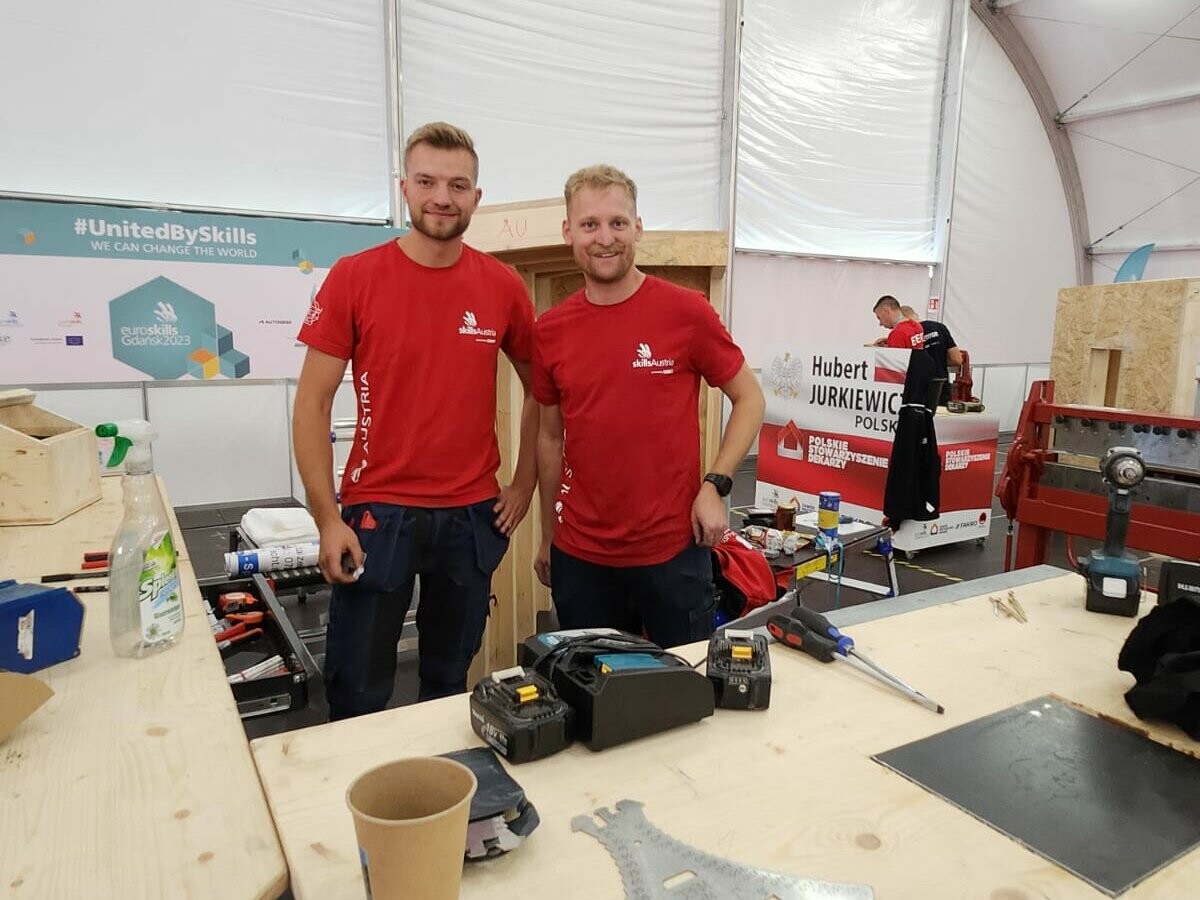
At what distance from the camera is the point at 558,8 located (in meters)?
6.55

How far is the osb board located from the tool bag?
9.35 feet

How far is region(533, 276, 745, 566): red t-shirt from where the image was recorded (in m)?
1.74

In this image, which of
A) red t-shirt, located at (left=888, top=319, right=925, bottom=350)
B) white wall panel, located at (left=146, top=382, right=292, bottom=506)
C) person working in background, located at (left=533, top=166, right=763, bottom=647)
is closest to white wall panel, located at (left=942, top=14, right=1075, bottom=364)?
red t-shirt, located at (left=888, top=319, right=925, bottom=350)

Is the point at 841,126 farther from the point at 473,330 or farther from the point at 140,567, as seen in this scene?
the point at 140,567

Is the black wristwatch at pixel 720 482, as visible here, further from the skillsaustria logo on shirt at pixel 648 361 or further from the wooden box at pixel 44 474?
the wooden box at pixel 44 474

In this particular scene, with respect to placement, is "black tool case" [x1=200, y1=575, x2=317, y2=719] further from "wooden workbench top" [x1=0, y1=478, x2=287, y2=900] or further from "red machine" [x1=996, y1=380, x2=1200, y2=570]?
"red machine" [x1=996, y1=380, x2=1200, y2=570]

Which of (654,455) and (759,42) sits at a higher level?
(759,42)

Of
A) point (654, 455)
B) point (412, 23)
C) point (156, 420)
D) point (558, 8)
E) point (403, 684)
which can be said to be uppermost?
point (558, 8)

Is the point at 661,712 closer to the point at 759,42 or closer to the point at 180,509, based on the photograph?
the point at 180,509

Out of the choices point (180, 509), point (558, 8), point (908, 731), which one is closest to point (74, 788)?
point (908, 731)

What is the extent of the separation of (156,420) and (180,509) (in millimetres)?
656

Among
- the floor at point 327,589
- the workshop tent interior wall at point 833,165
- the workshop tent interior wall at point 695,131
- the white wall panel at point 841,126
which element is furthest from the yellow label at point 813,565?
the white wall panel at point 841,126

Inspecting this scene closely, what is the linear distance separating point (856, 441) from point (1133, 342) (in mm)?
1602

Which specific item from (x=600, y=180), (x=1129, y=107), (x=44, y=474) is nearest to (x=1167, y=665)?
(x=600, y=180)
